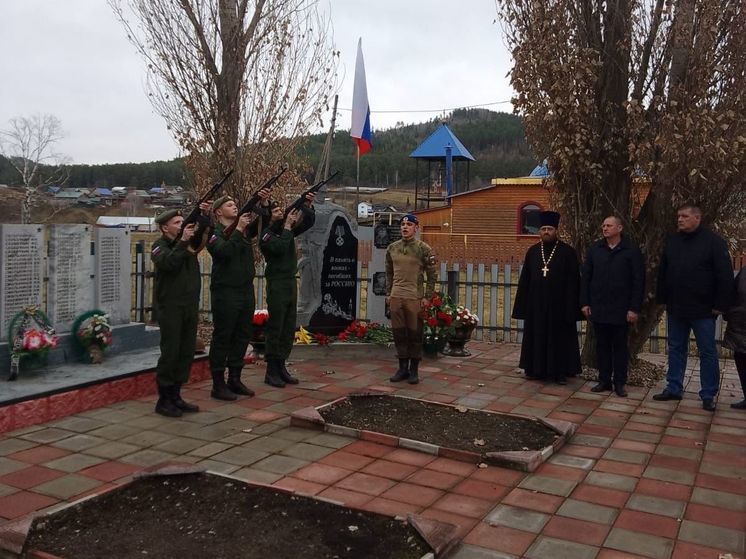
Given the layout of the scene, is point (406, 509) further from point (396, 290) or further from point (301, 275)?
point (301, 275)

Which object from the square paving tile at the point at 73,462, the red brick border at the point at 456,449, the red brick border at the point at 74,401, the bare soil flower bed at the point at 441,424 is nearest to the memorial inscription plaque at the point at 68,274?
the red brick border at the point at 74,401

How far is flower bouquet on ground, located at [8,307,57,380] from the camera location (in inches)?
224

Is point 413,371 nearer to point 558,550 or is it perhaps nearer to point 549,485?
point 549,485

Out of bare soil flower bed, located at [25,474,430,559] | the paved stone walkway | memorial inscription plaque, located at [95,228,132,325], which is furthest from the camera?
memorial inscription plaque, located at [95,228,132,325]

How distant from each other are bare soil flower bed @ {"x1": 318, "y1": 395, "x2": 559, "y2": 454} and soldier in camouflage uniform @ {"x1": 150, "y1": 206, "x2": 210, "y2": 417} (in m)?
1.22

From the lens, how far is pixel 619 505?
390 centimetres

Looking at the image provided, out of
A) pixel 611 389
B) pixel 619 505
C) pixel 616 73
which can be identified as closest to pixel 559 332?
pixel 611 389

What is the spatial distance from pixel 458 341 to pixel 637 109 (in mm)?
3375

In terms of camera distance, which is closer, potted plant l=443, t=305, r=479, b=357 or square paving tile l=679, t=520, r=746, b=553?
square paving tile l=679, t=520, r=746, b=553

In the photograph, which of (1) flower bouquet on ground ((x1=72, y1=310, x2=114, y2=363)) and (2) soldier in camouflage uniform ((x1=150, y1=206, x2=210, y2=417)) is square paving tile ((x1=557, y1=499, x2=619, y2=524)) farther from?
(1) flower bouquet on ground ((x1=72, y1=310, x2=114, y2=363))

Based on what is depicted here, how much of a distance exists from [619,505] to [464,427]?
157 centimetres

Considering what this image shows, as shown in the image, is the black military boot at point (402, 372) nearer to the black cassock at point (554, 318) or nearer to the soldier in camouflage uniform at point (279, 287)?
the soldier in camouflage uniform at point (279, 287)

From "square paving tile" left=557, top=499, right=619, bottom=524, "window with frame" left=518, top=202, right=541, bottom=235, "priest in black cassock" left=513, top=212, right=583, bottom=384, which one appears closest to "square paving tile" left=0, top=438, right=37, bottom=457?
"square paving tile" left=557, top=499, right=619, bottom=524

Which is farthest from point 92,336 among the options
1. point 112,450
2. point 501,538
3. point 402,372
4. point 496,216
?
point 496,216
